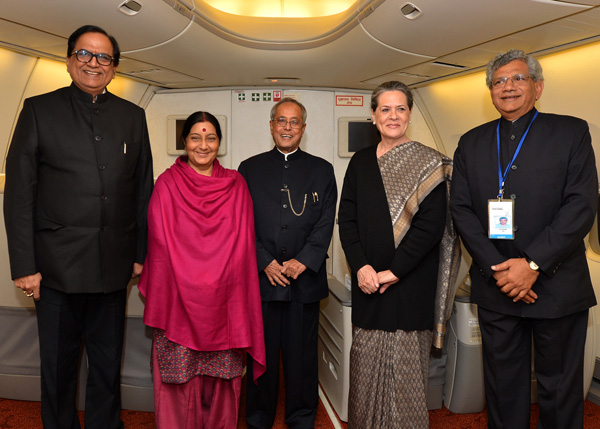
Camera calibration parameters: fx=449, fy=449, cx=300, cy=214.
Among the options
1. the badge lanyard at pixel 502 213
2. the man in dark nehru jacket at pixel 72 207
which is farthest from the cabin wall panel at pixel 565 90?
the man in dark nehru jacket at pixel 72 207

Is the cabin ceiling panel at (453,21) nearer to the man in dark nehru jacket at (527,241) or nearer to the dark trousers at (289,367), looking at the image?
the man in dark nehru jacket at (527,241)

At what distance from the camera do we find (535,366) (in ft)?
7.14

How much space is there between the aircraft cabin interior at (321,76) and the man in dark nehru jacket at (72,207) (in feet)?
1.46

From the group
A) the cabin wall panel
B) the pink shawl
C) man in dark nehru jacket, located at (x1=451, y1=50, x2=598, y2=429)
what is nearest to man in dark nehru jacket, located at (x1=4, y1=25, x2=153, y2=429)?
the pink shawl

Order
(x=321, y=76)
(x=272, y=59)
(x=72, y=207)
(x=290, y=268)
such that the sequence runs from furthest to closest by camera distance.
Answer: (x=321, y=76) → (x=272, y=59) → (x=290, y=268) → (x=72, y=207)

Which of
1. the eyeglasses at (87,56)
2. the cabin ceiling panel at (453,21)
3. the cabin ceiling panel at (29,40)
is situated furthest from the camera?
the cabin ceiling panel at (29,40)

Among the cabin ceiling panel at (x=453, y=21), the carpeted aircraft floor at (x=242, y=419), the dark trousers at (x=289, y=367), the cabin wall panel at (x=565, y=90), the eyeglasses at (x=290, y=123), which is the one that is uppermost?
the cabin ceiling panel at (x=453, y=21)

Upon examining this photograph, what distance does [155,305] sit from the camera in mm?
2307

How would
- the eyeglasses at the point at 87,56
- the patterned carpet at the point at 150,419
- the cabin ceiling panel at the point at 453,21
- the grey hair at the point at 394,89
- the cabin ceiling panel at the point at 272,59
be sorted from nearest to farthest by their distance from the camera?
the eyeglasses at the point at 87,56, the grey hair at the point at 394,89, the cabin ceiling panel at the point at 453,21, the patterned carpet at the point at 150,419, the cabin ceiling panel at the point at 272,59

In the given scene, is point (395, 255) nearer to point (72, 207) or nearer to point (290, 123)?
point (290, 123)

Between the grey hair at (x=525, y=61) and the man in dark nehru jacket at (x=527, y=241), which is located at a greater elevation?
the grey hair at (x=525, y=61)

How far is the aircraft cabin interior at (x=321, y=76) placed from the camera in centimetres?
278

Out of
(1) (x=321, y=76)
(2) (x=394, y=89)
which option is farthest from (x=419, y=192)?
(1) (x=321, y=76)

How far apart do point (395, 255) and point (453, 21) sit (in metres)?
1.71
